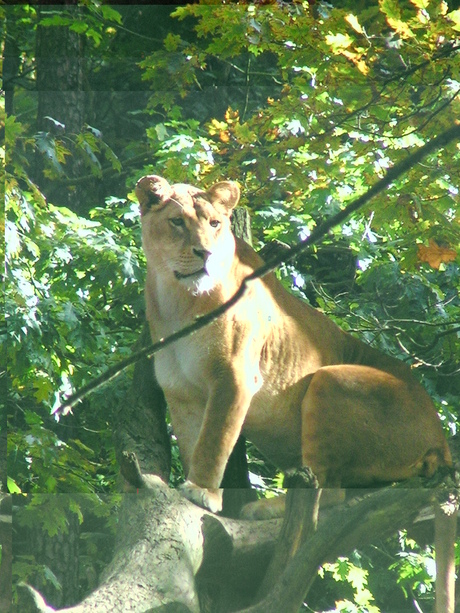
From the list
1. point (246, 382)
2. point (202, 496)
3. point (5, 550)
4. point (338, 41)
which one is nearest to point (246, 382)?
point (246, 382)

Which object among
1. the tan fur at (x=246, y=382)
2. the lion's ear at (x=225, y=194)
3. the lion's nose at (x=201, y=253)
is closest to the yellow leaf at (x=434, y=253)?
the tan fur at (x=246, y=382)

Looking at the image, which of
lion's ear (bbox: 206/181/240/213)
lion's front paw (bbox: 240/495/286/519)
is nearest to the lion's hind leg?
lion's front paw (bbox: 240/495/286/519)

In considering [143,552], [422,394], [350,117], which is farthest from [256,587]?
[350,117]

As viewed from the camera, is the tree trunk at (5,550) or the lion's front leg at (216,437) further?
the tree trunk at (5,550)

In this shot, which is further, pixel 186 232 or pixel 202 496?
pixel 186 232

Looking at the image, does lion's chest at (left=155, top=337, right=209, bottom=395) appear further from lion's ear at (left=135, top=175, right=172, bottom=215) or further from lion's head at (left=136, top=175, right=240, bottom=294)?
lion's ear at (left=135, top=175, right=172, bottom=215)

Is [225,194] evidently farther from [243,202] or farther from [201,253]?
[201,253]

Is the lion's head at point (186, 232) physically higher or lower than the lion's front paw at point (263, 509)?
higher

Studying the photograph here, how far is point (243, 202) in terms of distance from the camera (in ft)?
10.4

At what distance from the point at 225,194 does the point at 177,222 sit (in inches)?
8.8

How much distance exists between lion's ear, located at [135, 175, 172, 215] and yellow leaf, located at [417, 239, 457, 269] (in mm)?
964

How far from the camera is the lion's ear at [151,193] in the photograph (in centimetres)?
302

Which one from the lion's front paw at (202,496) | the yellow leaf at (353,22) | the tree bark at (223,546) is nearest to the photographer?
the tree bark at (223,546)

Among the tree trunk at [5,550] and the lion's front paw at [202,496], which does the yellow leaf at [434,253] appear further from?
the tree trunk at [5,550]
